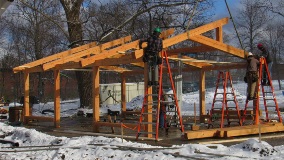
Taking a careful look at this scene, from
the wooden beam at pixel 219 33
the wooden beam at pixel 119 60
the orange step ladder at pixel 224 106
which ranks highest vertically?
the wooden beam at pixel 219 33

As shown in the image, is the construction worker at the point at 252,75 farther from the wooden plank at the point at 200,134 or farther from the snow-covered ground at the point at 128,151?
the snow-covered ground at the point at 128,151

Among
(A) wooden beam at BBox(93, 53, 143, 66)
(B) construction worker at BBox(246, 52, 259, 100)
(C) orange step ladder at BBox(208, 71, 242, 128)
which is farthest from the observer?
(C) orange step ladder at BBox(208, 71, 242, 128)

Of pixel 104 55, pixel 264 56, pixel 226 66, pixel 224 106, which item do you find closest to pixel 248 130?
pixel 264 56

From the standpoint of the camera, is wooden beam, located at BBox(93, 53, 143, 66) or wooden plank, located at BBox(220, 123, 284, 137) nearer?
wooden plank, located at BBox(220, 123, 284, 137)

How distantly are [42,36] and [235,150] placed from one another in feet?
139

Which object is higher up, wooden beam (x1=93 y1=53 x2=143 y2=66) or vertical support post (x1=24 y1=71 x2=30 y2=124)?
wooden beam (x1=93 y1=53 x2=143 y2=66)

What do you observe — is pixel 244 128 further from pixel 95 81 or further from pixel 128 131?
pixel 95 81

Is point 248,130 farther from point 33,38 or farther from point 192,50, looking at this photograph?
point 33,38

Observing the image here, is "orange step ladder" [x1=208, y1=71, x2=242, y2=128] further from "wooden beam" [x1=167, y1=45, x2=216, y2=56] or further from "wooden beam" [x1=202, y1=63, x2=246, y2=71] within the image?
"wooden beam" [x1=167, y1=45, x2=216, y2=56]

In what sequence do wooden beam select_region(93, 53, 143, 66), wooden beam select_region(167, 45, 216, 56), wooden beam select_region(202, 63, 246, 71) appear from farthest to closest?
wooden beam select_region(202, 63, 246, 71) → wooden beam select_region(167, 45, 216, 56) → wooden beam select_region(93, 53, 143, 66)

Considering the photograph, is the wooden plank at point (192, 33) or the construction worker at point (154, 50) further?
the wooden plank at point (192, 33)

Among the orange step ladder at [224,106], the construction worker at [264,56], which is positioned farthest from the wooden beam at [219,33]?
the construction worker at [264,56]

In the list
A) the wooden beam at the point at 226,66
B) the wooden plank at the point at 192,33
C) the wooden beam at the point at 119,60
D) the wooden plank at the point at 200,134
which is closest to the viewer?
the wooden plank at the point at 200,134

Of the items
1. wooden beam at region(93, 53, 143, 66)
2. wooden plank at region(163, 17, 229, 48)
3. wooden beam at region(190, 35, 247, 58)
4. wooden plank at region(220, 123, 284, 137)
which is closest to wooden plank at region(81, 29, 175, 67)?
wooden beam at region(93, 53, 143, 66)
